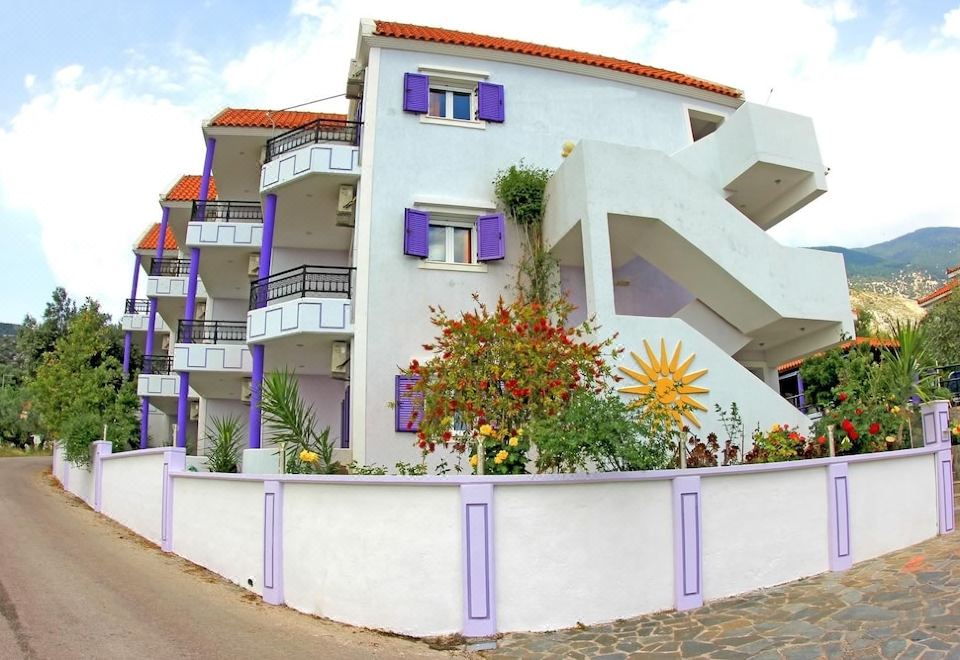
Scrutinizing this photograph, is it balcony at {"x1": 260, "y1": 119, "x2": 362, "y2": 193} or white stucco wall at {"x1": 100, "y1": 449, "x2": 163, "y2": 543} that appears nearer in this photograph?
white stucco wall at {"x1": 100, "y1": 449, "x2": 163, "y2": 543}

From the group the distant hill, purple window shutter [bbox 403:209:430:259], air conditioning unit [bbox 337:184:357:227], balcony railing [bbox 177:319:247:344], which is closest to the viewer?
purple window shutter [bbox 403:209:430:259]

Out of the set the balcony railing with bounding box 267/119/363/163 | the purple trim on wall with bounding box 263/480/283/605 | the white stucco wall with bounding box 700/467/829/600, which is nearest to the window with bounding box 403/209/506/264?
the balcony railing with bounding box 267/119/363/163

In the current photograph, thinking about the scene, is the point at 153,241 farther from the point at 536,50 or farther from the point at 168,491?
the point at 168,491

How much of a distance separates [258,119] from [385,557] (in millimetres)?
15559

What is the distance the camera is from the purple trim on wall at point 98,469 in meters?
17.7

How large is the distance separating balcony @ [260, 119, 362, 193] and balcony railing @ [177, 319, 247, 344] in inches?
238

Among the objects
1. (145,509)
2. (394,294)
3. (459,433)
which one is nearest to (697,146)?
(394,294)

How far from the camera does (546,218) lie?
15898mm

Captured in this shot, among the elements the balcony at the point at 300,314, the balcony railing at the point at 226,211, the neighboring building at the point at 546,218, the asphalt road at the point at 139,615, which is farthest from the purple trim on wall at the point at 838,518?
the balcony railing at the point at 226,211

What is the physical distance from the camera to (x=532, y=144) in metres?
16.8

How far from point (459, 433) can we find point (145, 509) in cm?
728

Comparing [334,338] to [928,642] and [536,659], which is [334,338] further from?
[928,642]

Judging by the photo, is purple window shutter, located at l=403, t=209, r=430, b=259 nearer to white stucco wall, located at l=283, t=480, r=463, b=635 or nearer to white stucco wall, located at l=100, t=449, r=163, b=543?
white stucco wall, located at l=100, t=449, r=163, b=543

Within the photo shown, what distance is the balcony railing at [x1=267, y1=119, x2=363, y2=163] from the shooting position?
54.1 feet
